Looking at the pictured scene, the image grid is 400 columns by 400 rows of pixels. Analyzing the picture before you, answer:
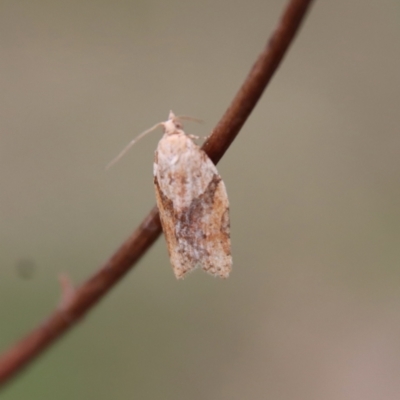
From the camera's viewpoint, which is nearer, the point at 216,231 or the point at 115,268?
the point at 115,268

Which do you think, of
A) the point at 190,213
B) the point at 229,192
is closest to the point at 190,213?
the point at 190,213

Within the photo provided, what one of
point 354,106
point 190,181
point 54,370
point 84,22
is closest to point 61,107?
point 84,22

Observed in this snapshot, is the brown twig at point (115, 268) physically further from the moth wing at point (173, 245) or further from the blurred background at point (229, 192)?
the blurred background at point (229, 192)

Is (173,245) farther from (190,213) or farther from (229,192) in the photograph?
(229,192)

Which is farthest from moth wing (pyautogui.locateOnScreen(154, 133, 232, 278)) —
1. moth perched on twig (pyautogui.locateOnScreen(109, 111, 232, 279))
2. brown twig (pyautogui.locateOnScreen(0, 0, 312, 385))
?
brown twig (pyautogui.locateOnScreen(0, 0, 312, 385))

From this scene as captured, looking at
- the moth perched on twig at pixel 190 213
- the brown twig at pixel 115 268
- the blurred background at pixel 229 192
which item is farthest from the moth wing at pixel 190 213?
the blurred background at pixel 229 192

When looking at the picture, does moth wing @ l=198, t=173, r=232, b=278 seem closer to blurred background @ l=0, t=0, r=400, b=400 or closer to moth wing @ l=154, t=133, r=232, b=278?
moth wing @ l=154, t=133, r=232, b=278
